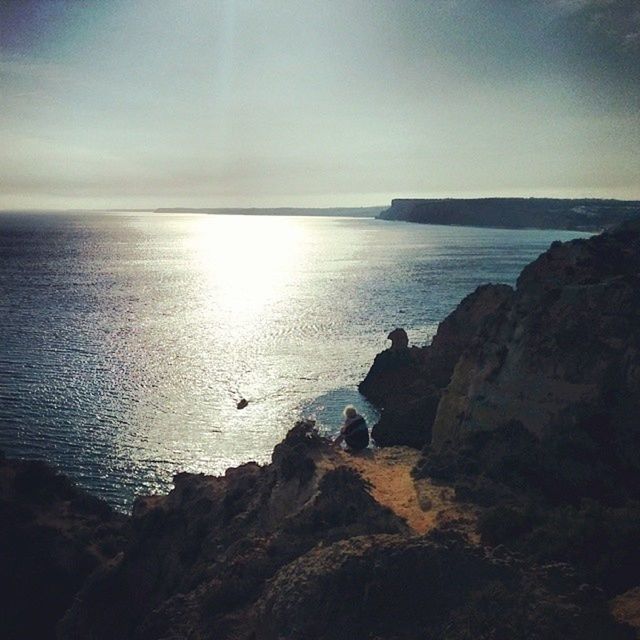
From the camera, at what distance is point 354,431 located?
16703 millimetres

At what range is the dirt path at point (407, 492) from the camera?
42.0ft

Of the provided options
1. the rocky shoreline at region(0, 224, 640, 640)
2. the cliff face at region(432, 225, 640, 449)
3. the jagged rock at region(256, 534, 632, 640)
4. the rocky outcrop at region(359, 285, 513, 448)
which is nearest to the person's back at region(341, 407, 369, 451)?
the rocky shoreline at region(0, 224, 640, 640)

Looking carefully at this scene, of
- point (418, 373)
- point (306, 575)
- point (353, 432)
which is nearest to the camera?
point (306, 575)

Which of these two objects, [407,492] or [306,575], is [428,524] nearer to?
[407,492]

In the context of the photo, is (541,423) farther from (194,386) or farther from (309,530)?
(194,386)

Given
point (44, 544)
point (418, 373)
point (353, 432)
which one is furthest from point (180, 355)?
point (353, 432)

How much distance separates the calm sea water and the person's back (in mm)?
13492

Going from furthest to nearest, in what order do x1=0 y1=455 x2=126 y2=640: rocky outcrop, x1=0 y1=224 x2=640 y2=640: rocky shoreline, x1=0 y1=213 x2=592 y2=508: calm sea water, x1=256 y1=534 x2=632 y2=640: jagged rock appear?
x1=0 y1=213 x2=592 y2=508: calm sea water
x1=0 y1=455 x2=126 y2=640: rocky outcrop
x1=0 y1=224 x2=640 y2=640: rocky shoreline
x1=256 y1=534 x2=632 y2=640: jagged rock

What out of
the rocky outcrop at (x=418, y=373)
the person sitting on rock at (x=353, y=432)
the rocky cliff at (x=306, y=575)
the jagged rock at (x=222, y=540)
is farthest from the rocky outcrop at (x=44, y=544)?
the rocky outcrop at (x=418, y=373)

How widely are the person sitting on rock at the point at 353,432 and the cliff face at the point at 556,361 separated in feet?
14.3

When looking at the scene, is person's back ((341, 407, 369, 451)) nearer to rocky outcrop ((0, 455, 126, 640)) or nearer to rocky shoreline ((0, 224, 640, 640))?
rocky shoreline ((0, 224, 640, 640))

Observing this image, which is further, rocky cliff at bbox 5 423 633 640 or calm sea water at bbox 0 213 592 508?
calm sea water at bbox 0 213 592 508

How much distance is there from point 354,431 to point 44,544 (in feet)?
40.2

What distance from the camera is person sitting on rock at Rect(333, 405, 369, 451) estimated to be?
1669 centimetres
